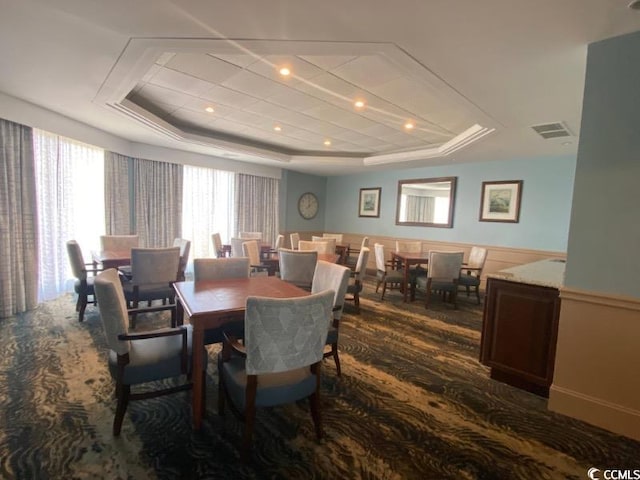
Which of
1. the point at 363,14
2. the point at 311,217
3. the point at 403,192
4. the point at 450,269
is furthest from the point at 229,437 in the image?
the point at 311,217

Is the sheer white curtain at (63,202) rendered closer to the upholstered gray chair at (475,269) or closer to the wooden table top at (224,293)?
the wooden table top at (224,293)

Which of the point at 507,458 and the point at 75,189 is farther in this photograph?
the point at 75,189

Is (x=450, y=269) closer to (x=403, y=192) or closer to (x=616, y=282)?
(x=616, y=282)

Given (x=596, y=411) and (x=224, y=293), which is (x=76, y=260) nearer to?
(x=224, y=293)

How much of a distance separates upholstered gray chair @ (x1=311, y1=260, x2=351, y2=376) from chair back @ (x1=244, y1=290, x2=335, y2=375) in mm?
639

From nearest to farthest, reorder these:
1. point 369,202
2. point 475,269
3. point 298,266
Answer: point 298,266 < point 475,269 < point 369,202

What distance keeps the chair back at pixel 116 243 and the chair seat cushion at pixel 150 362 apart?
299 cm

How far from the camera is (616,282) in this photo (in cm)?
194

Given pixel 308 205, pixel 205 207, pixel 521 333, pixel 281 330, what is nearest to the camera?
pixel 281 330

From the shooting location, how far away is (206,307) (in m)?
1.90

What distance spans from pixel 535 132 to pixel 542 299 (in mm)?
2484

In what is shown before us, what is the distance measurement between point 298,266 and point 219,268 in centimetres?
116

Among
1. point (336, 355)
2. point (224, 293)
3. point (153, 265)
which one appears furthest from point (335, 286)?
point (153, 265)

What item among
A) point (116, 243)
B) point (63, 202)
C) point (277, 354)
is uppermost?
point (63, 202)
